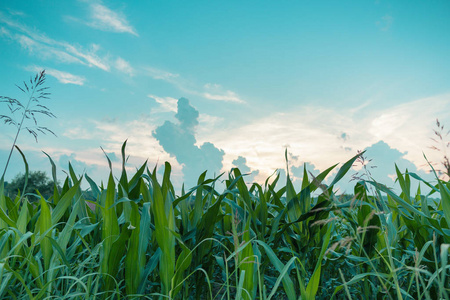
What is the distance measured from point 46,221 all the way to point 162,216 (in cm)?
67

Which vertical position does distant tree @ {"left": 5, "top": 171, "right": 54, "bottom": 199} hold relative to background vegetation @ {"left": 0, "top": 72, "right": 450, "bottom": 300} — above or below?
above

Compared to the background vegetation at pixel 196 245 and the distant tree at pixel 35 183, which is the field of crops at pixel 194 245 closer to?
the background vegetation at pixel 196 245

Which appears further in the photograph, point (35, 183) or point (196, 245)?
point (35, 183)

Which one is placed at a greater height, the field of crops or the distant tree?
the distant tree

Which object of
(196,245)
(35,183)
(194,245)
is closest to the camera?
(196,245)

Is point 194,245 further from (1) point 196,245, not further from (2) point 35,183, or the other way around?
(2) point 35,183

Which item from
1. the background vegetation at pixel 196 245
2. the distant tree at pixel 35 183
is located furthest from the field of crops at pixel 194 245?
the distant tree at pixel 35 183

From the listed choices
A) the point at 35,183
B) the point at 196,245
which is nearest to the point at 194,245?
the point at 196,245

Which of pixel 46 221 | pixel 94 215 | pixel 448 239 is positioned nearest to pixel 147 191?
pixel 46 221

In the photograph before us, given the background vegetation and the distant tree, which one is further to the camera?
the distant tree

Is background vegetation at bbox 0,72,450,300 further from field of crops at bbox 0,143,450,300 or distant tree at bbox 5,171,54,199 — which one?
distant tree at bbox 5,171,54,199

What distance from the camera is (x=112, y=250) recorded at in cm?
149

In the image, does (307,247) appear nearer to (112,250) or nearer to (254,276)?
(254,276)

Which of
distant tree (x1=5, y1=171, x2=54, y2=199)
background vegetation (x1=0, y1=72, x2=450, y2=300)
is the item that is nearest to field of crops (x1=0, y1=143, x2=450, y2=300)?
background vegetation (x1=0, y1=72, x2=450, y2=300)
